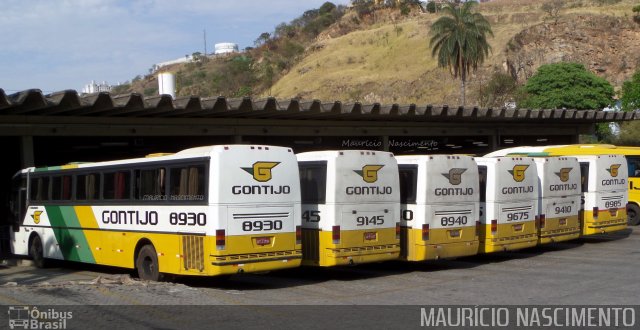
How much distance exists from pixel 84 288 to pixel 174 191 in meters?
2.49

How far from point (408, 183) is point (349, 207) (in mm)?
2041

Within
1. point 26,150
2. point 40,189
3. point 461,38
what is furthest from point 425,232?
point 461,38

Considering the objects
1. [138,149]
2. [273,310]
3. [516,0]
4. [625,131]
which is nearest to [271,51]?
[516,0]

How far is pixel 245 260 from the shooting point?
14.2 metres

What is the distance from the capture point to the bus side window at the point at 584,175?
73.8 feet

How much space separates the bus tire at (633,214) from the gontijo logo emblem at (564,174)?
783 cm

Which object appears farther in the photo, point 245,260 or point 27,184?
point 27,184

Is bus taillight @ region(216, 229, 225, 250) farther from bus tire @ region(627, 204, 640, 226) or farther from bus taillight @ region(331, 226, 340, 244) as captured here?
bus tire @ region(627, 204, 640, 226)

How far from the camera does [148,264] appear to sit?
15727mm

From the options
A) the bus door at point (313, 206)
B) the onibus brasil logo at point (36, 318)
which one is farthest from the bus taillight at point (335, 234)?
the onibus brasil logo at point (36, 318)

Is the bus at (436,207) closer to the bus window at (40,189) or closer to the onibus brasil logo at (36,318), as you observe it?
the onibus brasil logo at (36,318)

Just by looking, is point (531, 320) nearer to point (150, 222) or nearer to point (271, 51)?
point (150, 222)

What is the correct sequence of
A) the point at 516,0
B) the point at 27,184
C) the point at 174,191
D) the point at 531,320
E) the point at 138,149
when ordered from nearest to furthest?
the point at 531,320
the point at 174,191
the point at 27,184
the point at 138,149
the point at 516,0

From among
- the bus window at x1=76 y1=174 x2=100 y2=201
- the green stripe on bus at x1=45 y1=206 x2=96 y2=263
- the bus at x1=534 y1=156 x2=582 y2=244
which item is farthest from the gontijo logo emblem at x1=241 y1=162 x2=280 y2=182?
the bus at x1=534 y1=156 x2=582 y2=244
